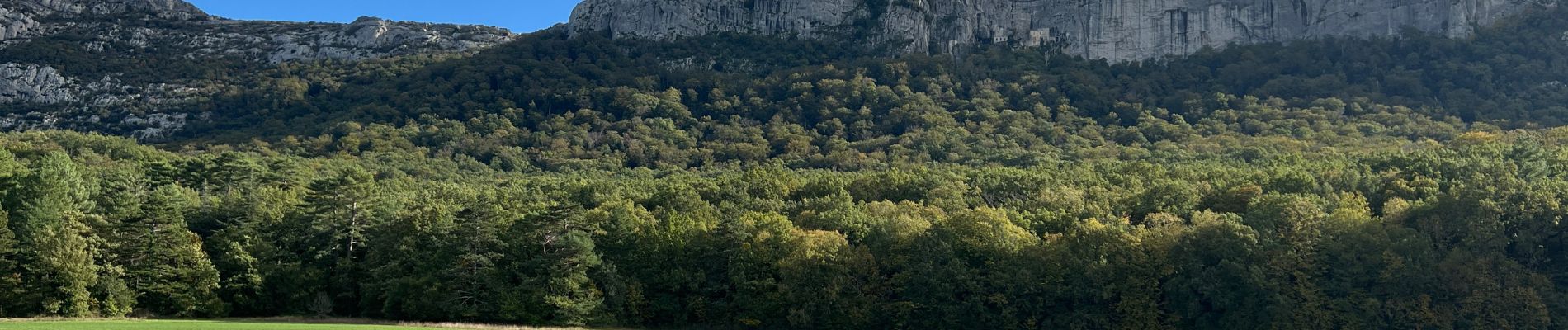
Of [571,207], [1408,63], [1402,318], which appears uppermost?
[1408,63]

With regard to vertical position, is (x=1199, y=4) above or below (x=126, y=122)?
above

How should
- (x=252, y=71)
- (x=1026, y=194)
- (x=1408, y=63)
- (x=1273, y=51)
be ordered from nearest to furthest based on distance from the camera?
(x=1026, y=194) → (x=1408, y=63) → (x=1273, y=51) → (x=252, y=71)

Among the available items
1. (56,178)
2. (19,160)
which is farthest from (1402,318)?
(19,160)

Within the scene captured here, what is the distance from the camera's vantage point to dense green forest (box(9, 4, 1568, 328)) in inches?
2317

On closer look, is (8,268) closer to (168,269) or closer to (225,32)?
(168,269)

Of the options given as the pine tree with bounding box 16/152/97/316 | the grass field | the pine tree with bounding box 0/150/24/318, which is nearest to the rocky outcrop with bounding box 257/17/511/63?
the pine tree with bounding box 16/152/97/316

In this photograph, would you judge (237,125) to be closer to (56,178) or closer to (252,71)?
(252,71)

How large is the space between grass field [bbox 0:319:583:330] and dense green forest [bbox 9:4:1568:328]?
3.95 meters

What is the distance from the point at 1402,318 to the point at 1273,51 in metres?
86.0

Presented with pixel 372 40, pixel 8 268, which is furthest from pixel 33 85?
pixel 8 268

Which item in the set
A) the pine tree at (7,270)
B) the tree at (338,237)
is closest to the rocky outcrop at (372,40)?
the tree at (338,237)

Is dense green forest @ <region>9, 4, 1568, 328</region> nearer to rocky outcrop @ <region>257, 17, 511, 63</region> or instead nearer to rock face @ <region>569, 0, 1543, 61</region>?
rock face @ <region>569, 0, 1543, 61</region>

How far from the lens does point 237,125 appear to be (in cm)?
12862

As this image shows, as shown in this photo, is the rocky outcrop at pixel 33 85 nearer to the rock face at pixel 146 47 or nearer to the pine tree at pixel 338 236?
the rock face at pixel 146 47
